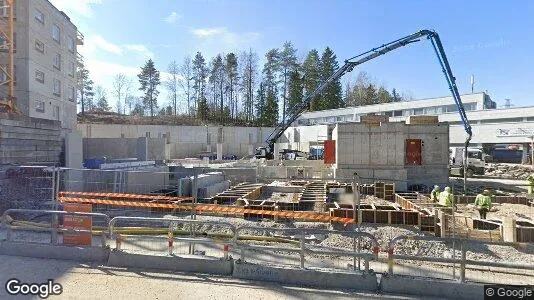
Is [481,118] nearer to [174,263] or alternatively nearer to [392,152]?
[392,152]

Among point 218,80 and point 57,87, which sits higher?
point 218,80

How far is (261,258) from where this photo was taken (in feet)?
25.1

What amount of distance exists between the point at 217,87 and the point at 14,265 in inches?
2734

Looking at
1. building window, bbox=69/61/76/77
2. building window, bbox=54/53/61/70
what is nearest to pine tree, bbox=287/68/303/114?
building window, bbox=69/61/76/77

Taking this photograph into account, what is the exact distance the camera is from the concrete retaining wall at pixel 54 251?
6.79 m

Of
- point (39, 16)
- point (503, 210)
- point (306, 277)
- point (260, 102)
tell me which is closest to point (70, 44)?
point (39, 16)

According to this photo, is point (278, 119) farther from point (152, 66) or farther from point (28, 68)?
point (28, 68)

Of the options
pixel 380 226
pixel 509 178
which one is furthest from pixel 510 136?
pixel 380 226

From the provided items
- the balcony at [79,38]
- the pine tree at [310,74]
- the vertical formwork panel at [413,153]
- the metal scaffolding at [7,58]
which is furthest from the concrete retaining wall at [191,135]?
the vertical formwork panel at [413,153]

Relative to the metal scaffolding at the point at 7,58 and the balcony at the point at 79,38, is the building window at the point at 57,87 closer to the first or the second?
the metal scaffolding at the point at 7,58

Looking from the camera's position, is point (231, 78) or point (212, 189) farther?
point (231, 78)

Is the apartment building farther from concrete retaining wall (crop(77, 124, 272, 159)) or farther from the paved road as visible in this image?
the paved road

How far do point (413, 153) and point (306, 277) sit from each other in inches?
758

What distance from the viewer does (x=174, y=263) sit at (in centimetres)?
641
